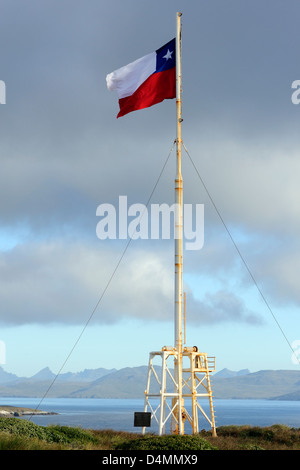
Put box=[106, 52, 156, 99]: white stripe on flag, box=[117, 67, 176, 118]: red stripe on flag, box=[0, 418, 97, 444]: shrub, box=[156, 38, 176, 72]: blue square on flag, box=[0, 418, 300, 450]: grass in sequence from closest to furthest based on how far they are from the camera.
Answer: box=[0, 418, 300, 450]: grass → box=[0, 418, 97, 444]: shrub → box=[117, 67, 176, 118]: red stripe on flag → box=[156, 38, 176, 72]: blue square on flag → box=[106, 52, 156, 99]: white stripe on flag

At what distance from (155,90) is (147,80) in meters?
0.81

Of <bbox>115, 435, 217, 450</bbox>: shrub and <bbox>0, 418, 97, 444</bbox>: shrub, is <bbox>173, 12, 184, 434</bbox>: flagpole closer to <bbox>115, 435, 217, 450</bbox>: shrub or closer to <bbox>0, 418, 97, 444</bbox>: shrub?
<bbox>0, 418, 97, 444</bbox>: shrub

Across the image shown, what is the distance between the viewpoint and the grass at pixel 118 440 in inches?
1034

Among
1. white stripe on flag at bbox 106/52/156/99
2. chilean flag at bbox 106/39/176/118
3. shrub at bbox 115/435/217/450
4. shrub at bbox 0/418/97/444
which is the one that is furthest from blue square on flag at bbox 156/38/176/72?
shrub at bbox 0/418/97/444

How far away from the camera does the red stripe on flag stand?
37750 mm

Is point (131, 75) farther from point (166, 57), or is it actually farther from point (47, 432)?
point (47, 432)

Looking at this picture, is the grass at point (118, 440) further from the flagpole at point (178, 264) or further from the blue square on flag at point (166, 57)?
the blue square on flag at point (166, 57)

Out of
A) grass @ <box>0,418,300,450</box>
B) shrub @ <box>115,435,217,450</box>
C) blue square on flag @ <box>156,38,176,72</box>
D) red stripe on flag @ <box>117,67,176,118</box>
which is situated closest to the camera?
shrub @ <box>115,435,217,450</box>

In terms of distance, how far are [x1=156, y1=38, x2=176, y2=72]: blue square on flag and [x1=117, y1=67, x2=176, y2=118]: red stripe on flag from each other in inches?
13.4

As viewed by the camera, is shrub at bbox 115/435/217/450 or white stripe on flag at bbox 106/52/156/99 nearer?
shrub at bbox 115/435/217/450

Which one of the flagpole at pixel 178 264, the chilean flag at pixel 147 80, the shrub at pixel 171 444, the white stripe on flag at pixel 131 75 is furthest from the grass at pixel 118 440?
the white stripe on flag at pixel 131 75

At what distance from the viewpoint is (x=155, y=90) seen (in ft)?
125

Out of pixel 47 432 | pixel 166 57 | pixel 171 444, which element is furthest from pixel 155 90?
pixel 171 444
